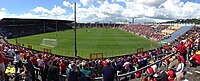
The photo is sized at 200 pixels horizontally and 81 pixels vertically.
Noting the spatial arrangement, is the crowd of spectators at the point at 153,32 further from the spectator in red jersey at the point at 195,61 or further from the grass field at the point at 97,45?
the spectator in red jersey at the point at 195,61

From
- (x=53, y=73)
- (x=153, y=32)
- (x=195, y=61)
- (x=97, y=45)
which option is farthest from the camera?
(x=153, y=32)

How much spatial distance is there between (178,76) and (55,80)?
15.2ft

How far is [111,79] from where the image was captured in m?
9.47

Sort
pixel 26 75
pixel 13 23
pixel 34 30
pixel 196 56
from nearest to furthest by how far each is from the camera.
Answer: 1. pixel 26 75
2. pixel 196 56
3. pixel 13 23
4. pixel 34 30

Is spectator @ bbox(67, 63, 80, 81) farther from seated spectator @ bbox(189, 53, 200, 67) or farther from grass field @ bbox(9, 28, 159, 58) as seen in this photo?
grass field @ bbox(9, 28, 159, 58)

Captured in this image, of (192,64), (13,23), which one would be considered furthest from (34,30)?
(192,64)

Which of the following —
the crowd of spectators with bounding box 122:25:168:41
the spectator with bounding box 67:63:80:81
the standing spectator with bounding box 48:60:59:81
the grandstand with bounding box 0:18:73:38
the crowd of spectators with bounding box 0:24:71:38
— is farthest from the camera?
the grandstand with bounding box 0:18:73:38

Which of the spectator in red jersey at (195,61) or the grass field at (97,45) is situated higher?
the spectator in red jersey at (195,61)

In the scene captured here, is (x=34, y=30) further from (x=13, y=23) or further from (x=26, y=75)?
(x=26, y=75)

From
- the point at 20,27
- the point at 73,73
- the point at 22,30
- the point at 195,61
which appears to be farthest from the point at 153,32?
the point at 73,73

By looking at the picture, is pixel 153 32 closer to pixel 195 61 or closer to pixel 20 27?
pixel 20 27

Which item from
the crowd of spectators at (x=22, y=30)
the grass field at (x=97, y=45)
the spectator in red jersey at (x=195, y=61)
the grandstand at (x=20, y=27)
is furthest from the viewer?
the grandstand at (x=20, y=27)

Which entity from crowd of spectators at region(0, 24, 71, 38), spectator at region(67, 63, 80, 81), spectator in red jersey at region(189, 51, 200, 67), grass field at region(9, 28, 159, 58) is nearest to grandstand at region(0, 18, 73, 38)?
crowd of spectators at region(0, 24, 71, 38)

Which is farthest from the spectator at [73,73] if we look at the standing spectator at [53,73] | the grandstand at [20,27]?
the grandstand at [20,27]
